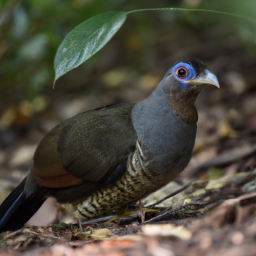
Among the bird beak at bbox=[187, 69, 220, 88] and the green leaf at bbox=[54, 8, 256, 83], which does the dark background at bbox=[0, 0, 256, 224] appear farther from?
the green leaf at bbox=[54, 8, 256, 83]

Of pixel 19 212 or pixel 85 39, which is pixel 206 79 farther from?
pixel 19 212

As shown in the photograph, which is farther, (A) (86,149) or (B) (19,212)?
(B) (19,212)

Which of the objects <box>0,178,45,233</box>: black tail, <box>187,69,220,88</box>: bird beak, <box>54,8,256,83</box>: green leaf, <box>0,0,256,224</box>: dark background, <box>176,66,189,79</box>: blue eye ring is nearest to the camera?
<box>54,8,256,83</box>: green leaf

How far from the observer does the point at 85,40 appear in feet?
10.5

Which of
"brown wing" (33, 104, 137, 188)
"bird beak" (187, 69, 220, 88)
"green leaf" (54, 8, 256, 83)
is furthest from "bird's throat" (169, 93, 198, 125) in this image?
"green leaf" (54, 8, 256, 83)

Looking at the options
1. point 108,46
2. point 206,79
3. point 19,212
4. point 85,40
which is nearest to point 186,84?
point 206,79

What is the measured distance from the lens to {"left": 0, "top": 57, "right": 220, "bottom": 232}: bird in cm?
352

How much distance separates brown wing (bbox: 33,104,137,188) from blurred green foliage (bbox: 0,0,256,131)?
1988 mm

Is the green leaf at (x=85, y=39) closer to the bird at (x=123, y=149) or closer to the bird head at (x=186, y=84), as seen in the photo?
the bird head at (x=186, y=84)

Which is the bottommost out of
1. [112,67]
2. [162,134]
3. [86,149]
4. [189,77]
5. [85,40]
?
[112,67]

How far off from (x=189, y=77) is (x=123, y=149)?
72cm

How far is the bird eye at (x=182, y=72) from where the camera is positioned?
3.61 meters

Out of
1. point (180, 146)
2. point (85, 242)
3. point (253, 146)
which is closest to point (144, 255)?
point (85, 242)

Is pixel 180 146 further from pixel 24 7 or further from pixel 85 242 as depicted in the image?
pixel 24 7
